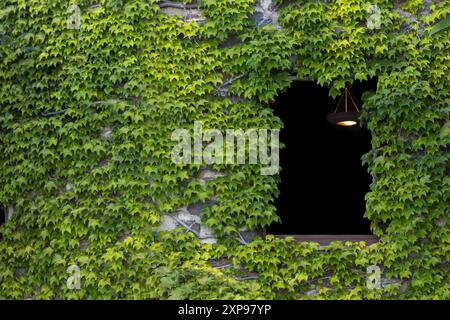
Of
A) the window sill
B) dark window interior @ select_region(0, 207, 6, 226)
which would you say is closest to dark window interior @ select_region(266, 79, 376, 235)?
the window sill

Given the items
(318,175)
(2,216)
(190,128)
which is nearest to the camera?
(190,128)

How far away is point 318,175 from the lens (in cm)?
1062

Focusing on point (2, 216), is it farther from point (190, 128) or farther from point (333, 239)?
point (333, 239)

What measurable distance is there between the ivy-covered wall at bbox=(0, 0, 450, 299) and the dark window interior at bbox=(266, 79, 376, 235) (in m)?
4.08

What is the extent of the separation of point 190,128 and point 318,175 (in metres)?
4.96

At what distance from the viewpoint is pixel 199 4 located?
6.33 meters

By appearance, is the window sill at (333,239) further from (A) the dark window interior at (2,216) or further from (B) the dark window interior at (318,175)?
(B) the dark window interior at (318,175)

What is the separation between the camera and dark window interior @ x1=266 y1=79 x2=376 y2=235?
34.2 feet

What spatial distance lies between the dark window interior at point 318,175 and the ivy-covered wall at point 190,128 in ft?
13.4

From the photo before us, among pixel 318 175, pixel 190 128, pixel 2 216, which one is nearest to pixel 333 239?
pixel 190 128

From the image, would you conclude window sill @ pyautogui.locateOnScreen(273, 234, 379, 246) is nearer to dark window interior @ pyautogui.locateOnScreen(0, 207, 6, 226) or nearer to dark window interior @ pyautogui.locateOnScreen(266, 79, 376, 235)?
dark window interior @ pyautogui.locateOnScreen(0, 207, 6, 226)

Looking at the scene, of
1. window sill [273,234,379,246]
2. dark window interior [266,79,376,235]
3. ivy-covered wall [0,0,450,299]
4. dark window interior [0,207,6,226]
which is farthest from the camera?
dark window interior [266,79,376,235]

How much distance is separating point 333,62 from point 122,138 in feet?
8.18

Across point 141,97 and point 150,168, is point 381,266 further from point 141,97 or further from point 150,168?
point 141,97
